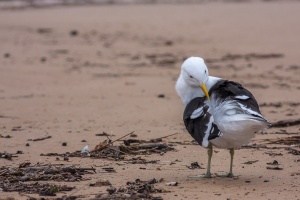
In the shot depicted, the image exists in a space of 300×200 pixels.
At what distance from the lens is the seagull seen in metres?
5.71

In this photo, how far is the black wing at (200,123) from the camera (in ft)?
19.3

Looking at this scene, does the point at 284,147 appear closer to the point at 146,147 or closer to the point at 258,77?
the point at 146,147

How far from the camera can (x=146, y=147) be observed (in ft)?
23.7

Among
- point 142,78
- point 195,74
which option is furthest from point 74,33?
point 195,74

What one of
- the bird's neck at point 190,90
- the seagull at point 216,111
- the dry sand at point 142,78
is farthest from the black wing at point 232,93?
the dry sand at point 142,78

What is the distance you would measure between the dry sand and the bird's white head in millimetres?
760

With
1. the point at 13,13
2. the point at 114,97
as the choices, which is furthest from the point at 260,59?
the point at 13,13

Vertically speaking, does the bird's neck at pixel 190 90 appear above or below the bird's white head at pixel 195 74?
below

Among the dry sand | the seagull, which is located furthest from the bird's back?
the dry sand

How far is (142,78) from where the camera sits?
38.2 ft

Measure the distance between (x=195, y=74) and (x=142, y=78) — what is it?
5.49m

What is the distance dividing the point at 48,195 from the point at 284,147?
2.68m

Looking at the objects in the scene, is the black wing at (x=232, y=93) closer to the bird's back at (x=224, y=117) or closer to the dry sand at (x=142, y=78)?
the bird's back at (x=224, y=117)

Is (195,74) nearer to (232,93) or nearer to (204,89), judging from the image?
(204,89)
